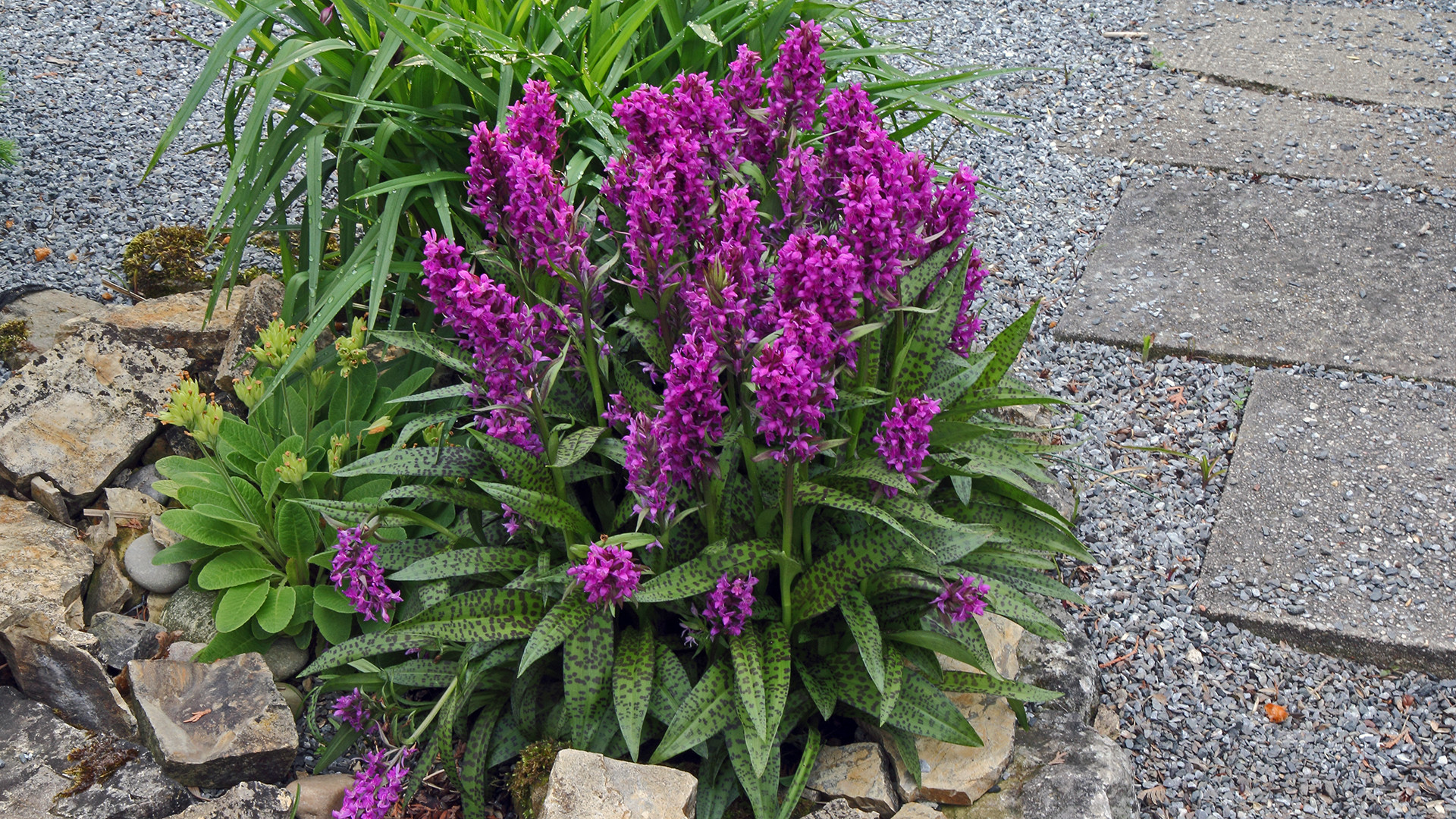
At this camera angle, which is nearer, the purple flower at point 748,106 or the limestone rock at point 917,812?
A: the limestone rock at point 917,812

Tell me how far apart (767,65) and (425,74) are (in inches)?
39.1

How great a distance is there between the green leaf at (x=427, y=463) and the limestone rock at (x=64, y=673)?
2.33 feet

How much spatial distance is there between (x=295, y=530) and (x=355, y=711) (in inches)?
20.1

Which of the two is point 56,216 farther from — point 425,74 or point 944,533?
point 944,533

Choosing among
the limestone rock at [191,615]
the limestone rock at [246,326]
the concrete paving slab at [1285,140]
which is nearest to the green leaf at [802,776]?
the limestone rock at [191,615]

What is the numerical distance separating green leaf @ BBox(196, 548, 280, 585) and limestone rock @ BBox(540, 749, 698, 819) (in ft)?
3.31

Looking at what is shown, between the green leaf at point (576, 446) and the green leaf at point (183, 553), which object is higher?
the green leaf at point (576, 446)

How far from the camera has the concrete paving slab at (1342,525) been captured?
2768 mm

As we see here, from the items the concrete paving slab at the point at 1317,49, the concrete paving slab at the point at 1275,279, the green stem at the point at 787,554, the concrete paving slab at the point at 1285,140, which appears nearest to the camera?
the green stem at the point at 787,554

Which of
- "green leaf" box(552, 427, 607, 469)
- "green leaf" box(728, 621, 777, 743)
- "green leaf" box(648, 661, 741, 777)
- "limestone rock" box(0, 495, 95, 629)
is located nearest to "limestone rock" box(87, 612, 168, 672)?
"limestone rock" box(0, 495, 95, 629)

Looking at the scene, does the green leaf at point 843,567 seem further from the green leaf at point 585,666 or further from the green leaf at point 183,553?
the green leaf at point 183,553

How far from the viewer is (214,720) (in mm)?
2338

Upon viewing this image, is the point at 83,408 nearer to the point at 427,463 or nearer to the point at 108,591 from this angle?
the point at 108,591

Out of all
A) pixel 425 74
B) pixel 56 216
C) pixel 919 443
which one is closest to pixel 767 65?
pixel 425 74
